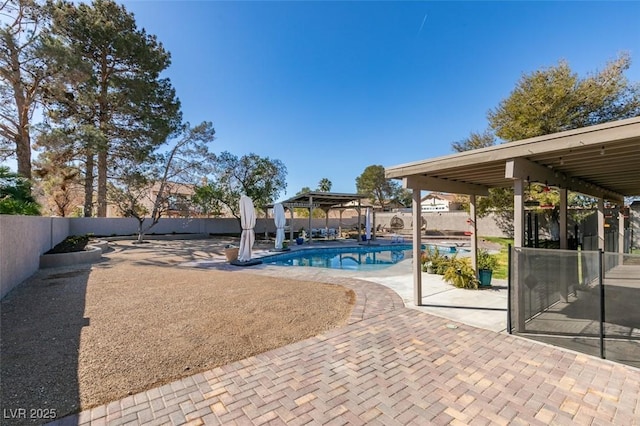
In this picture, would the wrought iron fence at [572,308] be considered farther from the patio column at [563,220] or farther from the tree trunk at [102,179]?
the tree trunk at [102,179]

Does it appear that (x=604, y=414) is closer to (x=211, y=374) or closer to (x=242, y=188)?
(x=211, y=374)

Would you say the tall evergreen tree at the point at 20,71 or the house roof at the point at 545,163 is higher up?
the tall evergreen tree at the point at 20,71

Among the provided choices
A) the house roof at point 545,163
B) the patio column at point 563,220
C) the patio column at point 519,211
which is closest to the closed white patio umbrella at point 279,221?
the house roof at point 545,163

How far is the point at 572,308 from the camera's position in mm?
4895

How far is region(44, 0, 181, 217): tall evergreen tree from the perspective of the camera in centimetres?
1638

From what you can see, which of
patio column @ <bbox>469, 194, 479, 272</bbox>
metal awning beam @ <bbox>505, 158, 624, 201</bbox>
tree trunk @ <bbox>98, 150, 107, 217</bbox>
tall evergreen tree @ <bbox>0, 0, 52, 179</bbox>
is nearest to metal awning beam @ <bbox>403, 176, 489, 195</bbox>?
patio column @ <bbox>469, 194, 479, 272</bbox>

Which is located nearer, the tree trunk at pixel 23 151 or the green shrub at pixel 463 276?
the green shrub at pixel 463 276

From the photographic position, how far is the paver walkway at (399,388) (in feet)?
7.82

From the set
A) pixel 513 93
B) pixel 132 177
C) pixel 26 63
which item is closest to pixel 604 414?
pixel 513 93

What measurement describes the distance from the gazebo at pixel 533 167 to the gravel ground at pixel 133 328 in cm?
286

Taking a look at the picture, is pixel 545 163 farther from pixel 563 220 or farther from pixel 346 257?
pixel 346 257

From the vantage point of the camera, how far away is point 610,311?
4.30m

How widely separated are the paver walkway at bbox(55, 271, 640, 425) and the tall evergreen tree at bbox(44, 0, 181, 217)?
18.0m

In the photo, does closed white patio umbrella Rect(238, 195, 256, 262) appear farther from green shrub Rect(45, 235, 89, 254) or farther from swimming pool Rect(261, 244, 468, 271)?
green shrub Rect(45, 235, 89, 254)
